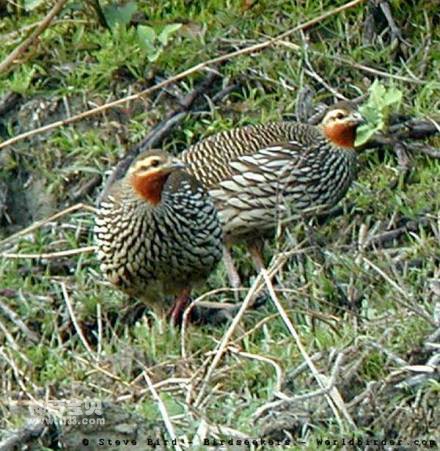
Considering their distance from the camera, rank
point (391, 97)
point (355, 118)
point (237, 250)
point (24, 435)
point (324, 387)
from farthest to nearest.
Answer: point (237, 250) → point (355, 118) → point (391, 97) → point (324, 387) → point (24, 435)

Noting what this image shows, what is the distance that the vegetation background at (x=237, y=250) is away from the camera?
7.11m

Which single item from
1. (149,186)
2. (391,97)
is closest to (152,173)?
(149,186)

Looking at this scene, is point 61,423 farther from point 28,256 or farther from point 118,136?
point 118,136

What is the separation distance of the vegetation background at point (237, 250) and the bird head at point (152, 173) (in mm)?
349

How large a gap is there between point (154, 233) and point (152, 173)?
262 mm

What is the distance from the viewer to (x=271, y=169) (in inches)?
377

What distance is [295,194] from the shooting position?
9539 millimetres

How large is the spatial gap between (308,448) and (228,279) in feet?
9.09

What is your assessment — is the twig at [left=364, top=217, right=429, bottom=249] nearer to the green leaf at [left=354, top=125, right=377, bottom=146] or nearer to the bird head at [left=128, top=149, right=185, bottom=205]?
the green leaf at [left=354, top=125, right=377, bottom=146]

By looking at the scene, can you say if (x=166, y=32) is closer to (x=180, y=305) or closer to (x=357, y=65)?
(x=357, y=65)

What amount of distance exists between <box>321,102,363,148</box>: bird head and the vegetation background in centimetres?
25

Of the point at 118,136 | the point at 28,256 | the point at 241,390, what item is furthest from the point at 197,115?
the point at 241,390

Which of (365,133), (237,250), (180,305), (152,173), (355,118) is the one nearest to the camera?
(365,133)

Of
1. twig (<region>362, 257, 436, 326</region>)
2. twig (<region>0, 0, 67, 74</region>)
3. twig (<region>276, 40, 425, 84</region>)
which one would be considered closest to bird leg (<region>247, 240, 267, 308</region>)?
twig (<region>276, 40, 425, 84</region>)
